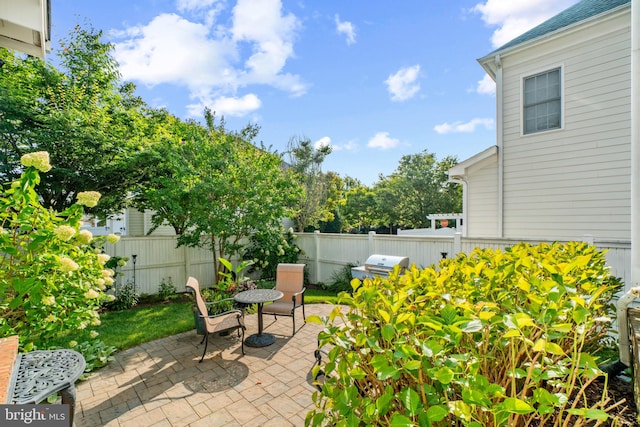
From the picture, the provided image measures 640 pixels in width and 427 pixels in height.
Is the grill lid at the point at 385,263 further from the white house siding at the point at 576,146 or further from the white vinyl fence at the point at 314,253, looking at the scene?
the white house siding at the point at 576,146

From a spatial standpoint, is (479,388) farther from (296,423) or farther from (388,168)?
(388,168)

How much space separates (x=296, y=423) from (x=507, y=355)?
2364 mm

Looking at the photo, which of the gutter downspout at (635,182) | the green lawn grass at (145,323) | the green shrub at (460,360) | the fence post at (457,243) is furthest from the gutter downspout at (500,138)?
the green shrub at (460,360)

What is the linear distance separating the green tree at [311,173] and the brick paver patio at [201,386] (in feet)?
35.7

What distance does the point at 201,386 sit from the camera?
3.64 metres

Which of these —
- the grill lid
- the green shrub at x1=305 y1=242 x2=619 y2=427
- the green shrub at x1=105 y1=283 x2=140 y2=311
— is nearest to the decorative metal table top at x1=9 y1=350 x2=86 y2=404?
the green shrub at x1=305 y1=242 x2=619 y2=427

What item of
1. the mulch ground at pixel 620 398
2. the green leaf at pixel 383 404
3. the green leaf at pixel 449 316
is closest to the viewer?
the green leaf at pixel 383 404

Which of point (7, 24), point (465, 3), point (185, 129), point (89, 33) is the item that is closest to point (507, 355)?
point (7, 24)

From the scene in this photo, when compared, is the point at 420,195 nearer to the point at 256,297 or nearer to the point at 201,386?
the point at 256,297

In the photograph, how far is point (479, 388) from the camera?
0.98 m

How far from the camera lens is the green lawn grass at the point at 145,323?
509 centimetres

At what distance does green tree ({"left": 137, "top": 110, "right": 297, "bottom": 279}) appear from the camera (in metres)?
6.56

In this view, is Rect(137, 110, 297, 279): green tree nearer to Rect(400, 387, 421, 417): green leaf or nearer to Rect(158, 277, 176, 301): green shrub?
Rect(158, 277, 176, 301): green shrub

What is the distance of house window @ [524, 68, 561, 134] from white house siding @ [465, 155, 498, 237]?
1.04 meters
